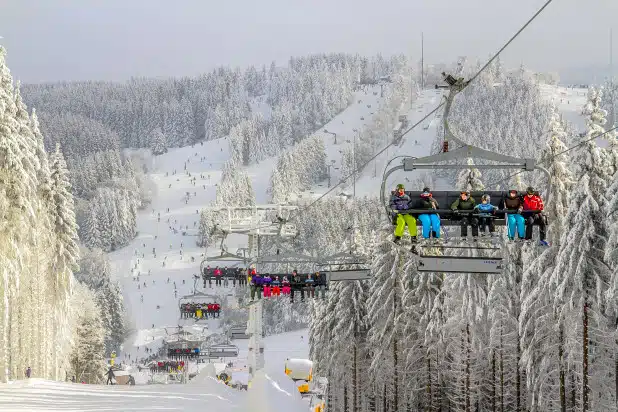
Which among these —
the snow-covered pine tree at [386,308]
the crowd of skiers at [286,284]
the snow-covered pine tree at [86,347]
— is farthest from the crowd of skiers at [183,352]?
the crowd of skiers at [286,284]

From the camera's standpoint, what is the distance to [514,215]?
13.7 metres

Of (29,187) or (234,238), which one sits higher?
(29,187)

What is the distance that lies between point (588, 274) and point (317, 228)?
119158mm

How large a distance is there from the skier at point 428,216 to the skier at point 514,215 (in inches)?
50.4

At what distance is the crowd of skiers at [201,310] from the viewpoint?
41.3 meters

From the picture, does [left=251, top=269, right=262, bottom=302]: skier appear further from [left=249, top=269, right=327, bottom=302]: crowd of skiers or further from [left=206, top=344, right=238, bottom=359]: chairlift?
[left=206, top=344, right=238, bottom=359]: chairlift

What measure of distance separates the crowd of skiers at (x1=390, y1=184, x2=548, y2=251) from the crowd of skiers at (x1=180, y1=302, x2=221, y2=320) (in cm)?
2880

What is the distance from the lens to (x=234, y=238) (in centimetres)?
3434

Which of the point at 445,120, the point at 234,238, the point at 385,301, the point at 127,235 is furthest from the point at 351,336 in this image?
the point at 127,235

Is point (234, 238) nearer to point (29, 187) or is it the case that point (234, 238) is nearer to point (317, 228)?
point (29, 187)

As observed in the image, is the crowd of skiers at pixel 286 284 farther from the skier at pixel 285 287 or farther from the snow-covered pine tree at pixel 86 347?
the snow-covered pine tree at pixel 86 347

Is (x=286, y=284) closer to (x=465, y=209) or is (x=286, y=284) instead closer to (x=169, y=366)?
(x=465, y=209)

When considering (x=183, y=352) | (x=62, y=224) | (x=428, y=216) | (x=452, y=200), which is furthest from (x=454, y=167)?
(x=183, y=352)

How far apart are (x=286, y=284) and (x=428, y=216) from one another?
12188mm
